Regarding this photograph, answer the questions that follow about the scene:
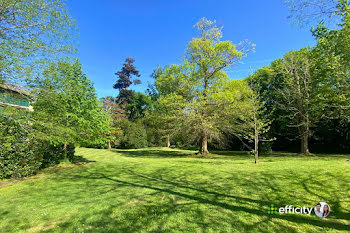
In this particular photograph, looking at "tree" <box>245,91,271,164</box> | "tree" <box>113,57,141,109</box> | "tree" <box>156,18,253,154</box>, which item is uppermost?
"tree" <box>113,57,141,109</box>

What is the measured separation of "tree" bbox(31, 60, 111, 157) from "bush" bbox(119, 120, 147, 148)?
16875mm

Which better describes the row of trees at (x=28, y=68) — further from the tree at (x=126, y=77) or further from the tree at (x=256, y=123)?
the tree at (x=126, y=77)

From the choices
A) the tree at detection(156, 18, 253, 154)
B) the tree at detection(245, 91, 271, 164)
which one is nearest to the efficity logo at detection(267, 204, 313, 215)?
the tree at detection(245, 91, 271, 164)

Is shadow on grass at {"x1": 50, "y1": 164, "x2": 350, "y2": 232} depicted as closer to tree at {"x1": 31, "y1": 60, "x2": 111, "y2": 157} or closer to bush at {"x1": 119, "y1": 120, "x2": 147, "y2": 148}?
tree at {"x1": 31, "y1": 60, "x2": 111, "y2": 157}

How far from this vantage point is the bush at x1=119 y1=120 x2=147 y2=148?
94.2 feet

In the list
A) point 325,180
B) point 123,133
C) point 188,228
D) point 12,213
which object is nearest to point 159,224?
point 188,228

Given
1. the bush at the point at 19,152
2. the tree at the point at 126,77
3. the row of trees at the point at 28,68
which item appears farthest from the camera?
the tree at the point at 126,77

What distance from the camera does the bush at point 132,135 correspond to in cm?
2870

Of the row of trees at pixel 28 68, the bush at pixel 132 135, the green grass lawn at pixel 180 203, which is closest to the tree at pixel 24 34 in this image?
the row of trees at pixel 28 68

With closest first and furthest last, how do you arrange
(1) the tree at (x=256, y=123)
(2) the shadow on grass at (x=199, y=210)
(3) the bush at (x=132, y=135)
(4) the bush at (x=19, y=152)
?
1. (2) the shadow on grass at (x=199, y=210)
2. (4) the bush at (x=19, y=152)
3. (1) the tree at (x=256, y=123)
4. (3) the bush at (x=132, y=135)

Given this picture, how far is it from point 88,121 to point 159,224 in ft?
28.2

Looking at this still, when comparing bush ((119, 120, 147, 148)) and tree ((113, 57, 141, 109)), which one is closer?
bush ((119, 120, 147, 148))

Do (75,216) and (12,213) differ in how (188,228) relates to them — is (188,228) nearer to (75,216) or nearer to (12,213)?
(75,216)

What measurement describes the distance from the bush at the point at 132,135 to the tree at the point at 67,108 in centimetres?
1688
